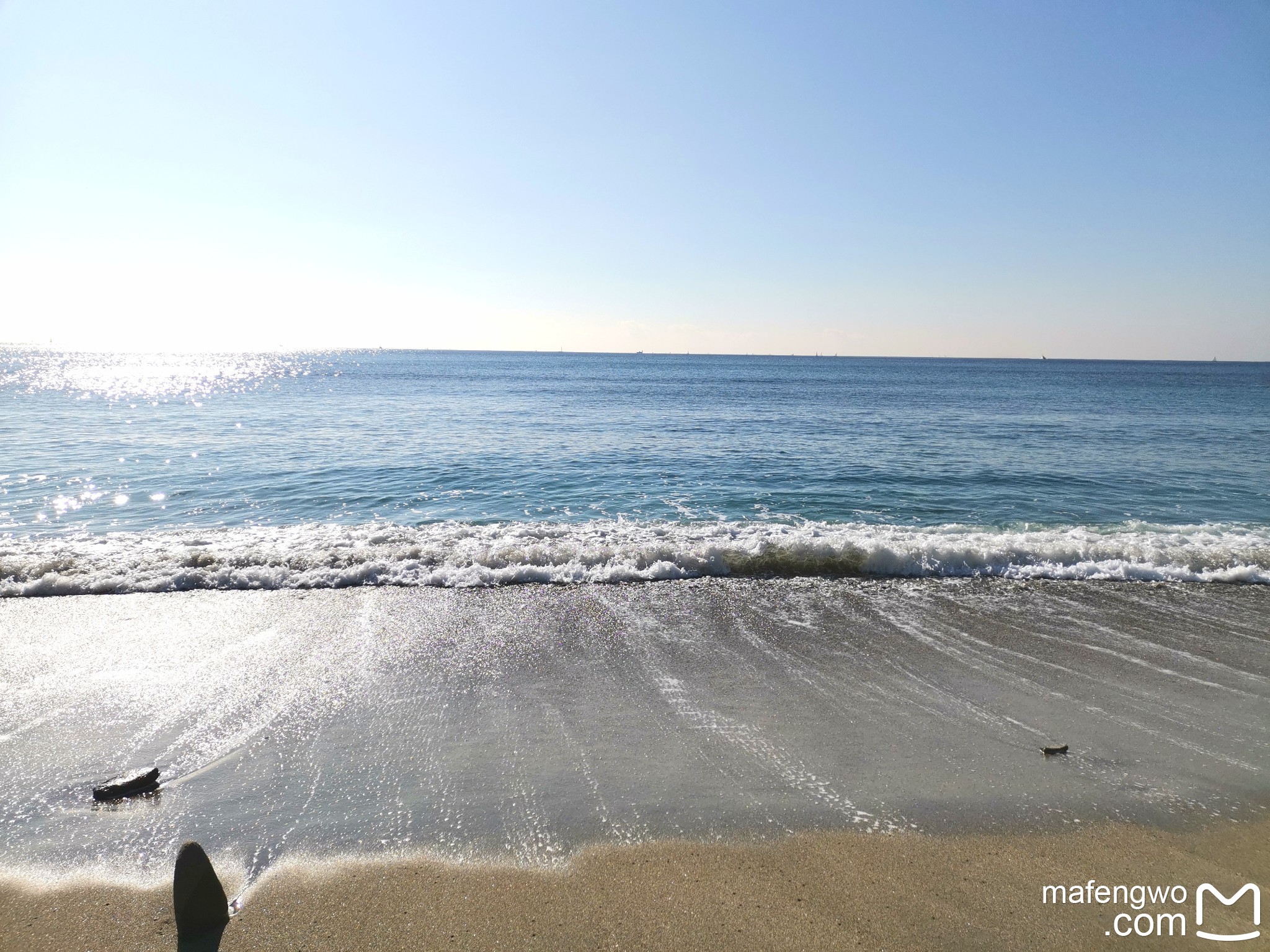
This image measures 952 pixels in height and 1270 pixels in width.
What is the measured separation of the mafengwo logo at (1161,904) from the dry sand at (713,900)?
0.04m

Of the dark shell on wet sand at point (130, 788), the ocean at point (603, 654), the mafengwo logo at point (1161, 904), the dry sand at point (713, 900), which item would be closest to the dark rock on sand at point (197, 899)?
the dry sand at point (713, 900)

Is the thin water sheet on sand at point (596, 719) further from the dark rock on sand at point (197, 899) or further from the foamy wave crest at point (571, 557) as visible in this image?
the foamy wave crest at point (571, 557)

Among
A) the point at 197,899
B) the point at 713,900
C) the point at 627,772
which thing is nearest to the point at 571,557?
the point at 627,772

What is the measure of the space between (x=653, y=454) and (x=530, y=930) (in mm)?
18553

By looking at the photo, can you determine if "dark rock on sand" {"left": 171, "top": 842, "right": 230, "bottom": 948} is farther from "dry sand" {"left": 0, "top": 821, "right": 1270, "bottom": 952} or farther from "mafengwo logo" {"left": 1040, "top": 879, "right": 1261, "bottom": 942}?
"mafengwo logo" {"left": 1040, "top": 879, "right": 1261, "bottom": 942}

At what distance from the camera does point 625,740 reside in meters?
5.52

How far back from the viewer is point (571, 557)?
10594 mm

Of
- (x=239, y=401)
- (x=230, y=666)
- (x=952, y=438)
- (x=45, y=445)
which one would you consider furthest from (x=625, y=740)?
(x=239, y=401)

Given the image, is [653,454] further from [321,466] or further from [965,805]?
[965,805]

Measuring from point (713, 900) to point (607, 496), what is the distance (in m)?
12.0

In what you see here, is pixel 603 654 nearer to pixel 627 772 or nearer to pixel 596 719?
pixel 596 719

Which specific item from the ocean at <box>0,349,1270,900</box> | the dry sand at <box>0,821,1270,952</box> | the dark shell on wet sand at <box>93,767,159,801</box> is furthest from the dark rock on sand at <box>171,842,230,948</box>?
the dark shell on wet sand at <box>93,767,159,801</box>

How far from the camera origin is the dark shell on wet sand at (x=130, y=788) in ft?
15.2

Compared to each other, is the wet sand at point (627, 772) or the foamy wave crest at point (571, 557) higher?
the foamy wave crest at point (571, 557)
